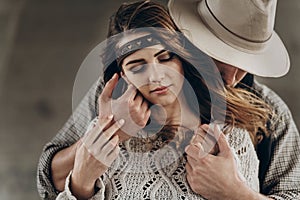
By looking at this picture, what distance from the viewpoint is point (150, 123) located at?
4.03 ft

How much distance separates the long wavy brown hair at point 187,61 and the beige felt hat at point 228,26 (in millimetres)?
20

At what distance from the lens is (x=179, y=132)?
4.05 ft

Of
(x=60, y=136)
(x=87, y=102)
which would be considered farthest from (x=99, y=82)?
(x=60, y=136)

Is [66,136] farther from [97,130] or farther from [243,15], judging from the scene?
[243,15]

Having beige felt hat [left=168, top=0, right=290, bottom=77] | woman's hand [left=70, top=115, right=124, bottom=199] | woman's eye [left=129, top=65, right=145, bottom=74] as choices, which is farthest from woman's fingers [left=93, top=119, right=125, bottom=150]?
beige felt hat [left=168, top=0, right=290, bottom=77]

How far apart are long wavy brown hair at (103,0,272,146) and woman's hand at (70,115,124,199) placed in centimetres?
10

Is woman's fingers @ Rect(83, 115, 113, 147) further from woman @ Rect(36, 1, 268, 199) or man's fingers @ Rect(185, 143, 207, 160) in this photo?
man's fingers @ Rect(185, 143, 207, 160)

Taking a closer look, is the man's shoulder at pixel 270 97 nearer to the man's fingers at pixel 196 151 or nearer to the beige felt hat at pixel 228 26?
the beige felt hat at pixel 228 26

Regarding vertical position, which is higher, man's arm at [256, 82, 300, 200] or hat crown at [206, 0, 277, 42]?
hat crown at [206, 0, 277, 42]

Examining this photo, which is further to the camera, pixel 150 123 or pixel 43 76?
pixel 43 76

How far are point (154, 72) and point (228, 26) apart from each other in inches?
6.9

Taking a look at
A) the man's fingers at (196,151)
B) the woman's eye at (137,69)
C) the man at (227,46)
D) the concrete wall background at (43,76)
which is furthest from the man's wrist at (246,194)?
the woman's eye at (137,69)

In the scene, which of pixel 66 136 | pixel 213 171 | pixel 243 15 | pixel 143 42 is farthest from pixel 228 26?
pixel 66 136

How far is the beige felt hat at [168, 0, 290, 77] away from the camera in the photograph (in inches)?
48.2
